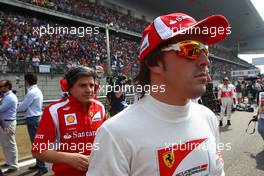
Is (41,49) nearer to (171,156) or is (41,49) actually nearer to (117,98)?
(117,98)

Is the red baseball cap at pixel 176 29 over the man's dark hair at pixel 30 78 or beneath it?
over

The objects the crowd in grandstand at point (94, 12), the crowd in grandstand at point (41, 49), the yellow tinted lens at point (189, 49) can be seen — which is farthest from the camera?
the crowd in grandstand at point (94, 12)

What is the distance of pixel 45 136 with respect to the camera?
101 inches

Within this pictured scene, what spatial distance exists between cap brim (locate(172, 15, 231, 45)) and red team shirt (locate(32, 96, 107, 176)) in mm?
1379

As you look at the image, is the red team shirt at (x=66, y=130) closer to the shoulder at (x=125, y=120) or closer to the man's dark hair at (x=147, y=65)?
the man's dark hair at (x=147, y=65)

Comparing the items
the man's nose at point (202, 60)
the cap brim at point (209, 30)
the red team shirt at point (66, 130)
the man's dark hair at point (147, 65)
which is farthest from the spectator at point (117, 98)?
the man's nose at point (202, 60)

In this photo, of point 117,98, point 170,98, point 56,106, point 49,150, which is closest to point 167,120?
point 170,98

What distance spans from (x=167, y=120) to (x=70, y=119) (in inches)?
54.3

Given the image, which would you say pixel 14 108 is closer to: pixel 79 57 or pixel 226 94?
pixel 226 94

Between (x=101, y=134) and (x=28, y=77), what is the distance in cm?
466

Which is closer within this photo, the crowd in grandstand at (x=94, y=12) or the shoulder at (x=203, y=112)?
the shoulder at (x=203, y=112)

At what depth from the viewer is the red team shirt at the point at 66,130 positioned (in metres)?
2.57

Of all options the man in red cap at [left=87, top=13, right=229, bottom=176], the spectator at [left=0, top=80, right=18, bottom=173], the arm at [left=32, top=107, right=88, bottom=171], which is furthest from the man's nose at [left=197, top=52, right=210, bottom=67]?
the spectator at [left=0, top=80, right=18, bottom=173]

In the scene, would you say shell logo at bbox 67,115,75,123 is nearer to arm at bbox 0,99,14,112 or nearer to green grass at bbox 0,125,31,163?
arm at bbox 0,99,14,112
